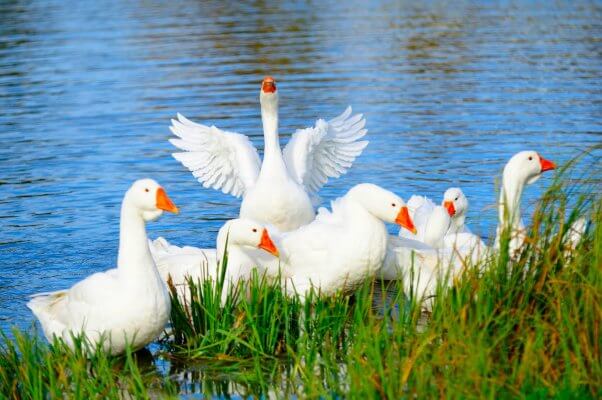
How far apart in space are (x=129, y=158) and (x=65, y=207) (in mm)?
2573

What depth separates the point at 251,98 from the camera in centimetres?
2061

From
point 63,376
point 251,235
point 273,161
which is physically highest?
point 273,161

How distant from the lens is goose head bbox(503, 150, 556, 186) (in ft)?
30.7

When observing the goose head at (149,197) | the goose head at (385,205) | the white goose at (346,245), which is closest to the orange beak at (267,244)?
the white goose at (346,245)

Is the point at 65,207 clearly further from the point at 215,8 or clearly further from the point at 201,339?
the point at 215,8

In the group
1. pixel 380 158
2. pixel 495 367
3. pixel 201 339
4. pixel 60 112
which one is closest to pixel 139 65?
pixel 60 112

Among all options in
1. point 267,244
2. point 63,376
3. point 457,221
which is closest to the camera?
point 63,376

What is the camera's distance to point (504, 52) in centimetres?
2364

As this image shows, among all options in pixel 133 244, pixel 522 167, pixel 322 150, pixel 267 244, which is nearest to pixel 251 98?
pixel 322 150

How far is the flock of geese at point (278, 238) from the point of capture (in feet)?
26.6

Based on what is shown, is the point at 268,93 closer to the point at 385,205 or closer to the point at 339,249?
the point at 339,249

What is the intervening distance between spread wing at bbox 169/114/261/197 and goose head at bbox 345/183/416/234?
10.9ft

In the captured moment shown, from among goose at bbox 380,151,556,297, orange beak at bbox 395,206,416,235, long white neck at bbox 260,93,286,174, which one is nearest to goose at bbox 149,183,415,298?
orange beak at bbox 395,206,416,235

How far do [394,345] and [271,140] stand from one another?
556 centimetres
